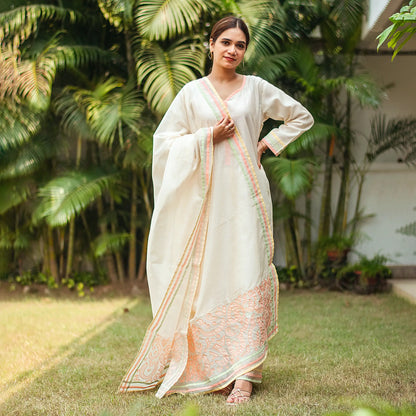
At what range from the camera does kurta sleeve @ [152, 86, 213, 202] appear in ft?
9.22

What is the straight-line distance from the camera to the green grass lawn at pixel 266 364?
2604mm

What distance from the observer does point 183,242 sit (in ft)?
9.23

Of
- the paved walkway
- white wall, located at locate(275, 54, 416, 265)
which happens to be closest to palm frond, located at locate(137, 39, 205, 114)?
white wall, located at locate(275, 54, 416, 265)

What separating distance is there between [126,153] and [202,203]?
9.83 feet

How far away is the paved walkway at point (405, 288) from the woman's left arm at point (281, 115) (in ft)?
9.19

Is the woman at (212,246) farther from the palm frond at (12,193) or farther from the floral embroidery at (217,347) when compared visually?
the palm frond at (12,193)

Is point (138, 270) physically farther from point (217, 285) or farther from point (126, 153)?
point (217, 285)

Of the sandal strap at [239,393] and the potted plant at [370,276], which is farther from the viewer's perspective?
the potted plant at [370,276]

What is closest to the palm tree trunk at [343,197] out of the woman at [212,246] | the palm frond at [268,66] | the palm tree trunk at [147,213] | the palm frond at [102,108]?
the palm frond at [268,66]

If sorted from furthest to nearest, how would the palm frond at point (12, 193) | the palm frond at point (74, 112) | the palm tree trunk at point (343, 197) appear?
the palm tree trunk at point (343, 197)
the palm frond at point (12, 193)
the palm frond at point (74, 112)

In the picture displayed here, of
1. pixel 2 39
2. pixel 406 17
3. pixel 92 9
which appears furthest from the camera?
pixel 92 9

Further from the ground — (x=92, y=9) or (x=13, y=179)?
(x=92, y=9)

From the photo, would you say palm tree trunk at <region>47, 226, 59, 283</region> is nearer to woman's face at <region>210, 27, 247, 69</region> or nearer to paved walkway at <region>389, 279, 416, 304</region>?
paved walkway at <region>389, 279, 416, 304</region>

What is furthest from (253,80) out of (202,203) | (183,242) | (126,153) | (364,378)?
(126,153)
